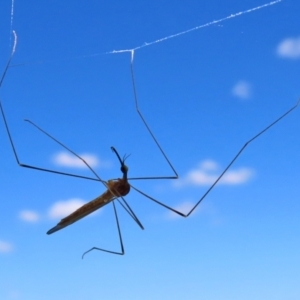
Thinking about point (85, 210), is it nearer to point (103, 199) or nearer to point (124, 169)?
point (103, 199)

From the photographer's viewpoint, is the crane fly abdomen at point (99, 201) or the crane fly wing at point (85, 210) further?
the crane fly wing at point (85, 210)

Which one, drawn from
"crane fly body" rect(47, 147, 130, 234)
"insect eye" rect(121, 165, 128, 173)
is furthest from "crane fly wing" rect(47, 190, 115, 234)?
"insect eye" rect(121, 165, 128, 173)

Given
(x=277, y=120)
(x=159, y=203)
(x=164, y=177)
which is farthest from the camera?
(x=164, y=177)

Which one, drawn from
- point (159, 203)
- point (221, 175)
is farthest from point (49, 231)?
point (221, 175)

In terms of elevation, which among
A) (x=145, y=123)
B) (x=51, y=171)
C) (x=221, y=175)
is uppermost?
(x=145, y=123)

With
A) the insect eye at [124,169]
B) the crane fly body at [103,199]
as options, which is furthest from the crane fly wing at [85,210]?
the insect eye at [124,169]

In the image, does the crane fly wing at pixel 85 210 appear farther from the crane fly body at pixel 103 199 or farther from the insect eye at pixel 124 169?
the insect eye at pixel 124 169

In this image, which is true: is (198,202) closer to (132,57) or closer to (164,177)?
(164,177)

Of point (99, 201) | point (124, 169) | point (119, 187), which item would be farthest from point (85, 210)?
point (124, 169)
